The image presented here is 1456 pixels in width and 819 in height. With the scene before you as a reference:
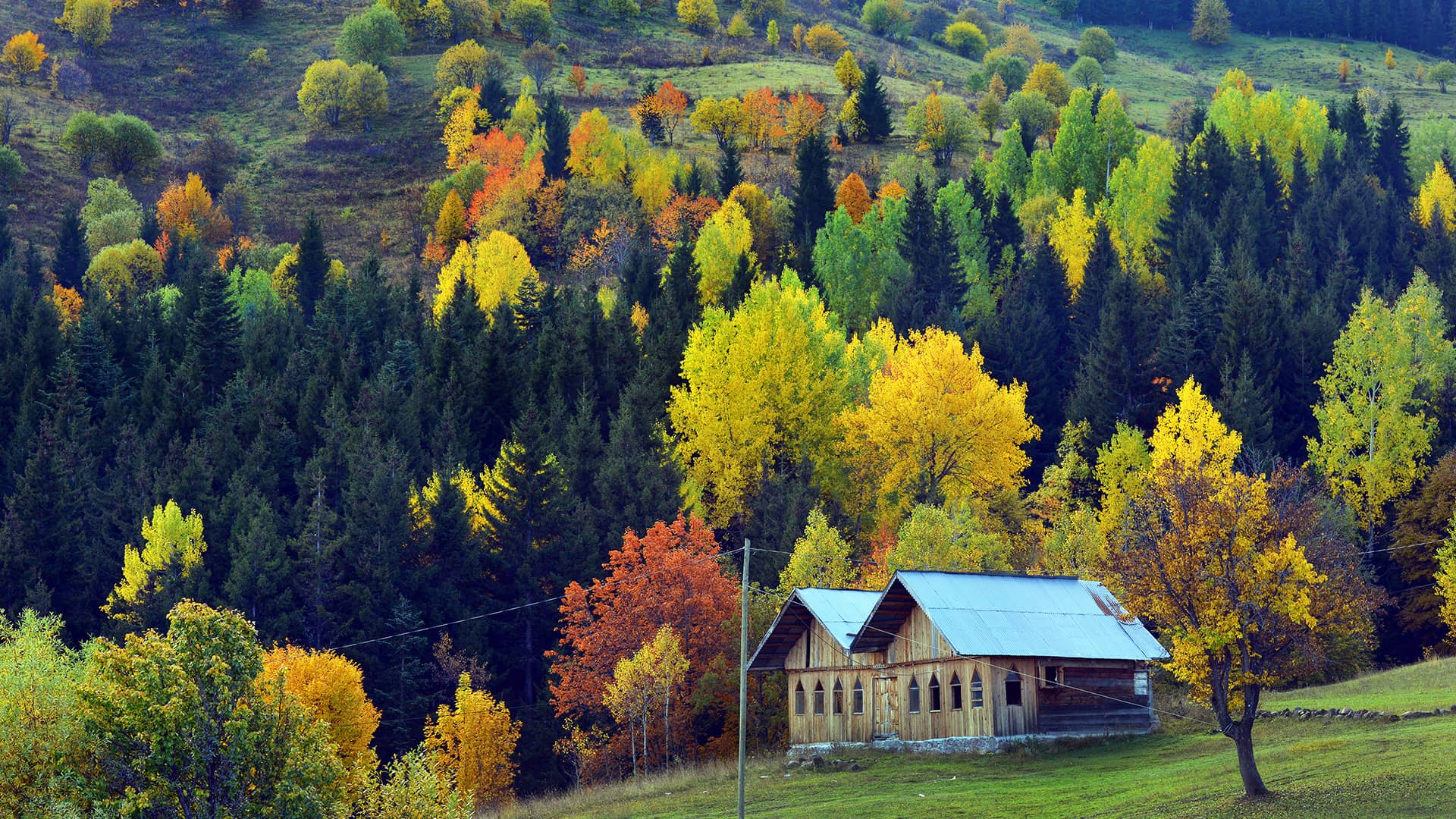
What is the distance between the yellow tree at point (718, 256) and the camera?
109438 millimetres

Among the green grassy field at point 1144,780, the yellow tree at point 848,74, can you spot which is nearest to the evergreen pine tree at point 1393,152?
the yellow tree at point 848,74

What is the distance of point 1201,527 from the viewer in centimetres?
3731

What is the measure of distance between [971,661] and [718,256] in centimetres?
6329

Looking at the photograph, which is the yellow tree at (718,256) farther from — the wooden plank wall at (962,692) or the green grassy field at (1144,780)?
the green grassy field at (1144,780)

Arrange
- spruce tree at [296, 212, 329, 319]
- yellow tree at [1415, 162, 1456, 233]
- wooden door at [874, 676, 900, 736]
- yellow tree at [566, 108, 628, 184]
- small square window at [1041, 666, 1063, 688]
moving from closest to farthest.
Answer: small square window at [1041, 666, 1063, 688] → wooden door at [874, 676, 900, 736] → yellow tree at [1415, 162, 1456, 233] → spruce tree at [296, 212, 329, 319] → yellow tree at [566, 108, 628, 184]

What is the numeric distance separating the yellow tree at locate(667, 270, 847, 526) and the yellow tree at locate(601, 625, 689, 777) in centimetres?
1675

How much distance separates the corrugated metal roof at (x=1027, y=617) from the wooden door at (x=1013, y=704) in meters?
1.18

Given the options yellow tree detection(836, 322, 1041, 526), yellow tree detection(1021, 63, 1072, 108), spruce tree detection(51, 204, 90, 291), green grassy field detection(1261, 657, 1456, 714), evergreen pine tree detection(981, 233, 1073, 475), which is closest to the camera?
green grassy field detection(1261, 657, 1456, 714)

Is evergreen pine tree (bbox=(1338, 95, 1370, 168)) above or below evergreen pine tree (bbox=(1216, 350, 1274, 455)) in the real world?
above

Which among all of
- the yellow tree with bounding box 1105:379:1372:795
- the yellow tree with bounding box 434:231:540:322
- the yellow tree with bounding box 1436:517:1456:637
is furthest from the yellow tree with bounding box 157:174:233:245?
the yellow tree with bounding box 1105:379:1372:795

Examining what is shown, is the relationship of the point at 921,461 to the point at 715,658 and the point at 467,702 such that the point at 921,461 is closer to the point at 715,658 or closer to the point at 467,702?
the point at 715,658

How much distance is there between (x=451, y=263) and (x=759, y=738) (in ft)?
233

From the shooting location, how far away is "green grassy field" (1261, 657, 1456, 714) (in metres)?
47.2

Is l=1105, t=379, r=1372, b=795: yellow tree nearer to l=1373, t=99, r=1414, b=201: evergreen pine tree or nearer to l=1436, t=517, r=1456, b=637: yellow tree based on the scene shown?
l=1436, t=517, r=1456, b=637: yellow tree
